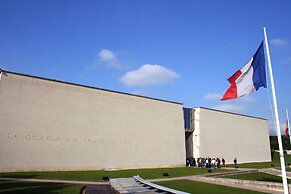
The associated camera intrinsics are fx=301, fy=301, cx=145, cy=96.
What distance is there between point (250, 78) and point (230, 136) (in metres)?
50.8

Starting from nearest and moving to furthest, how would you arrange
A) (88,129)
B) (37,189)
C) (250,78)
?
(250,78) < (37,189) < (88,129)

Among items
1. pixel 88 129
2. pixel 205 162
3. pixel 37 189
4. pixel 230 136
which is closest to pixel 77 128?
pixel 88 129

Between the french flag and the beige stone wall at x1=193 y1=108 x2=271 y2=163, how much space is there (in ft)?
137

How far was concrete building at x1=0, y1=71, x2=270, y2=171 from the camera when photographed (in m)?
31.7

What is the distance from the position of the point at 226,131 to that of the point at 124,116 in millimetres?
27523

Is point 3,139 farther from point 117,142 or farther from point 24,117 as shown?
point 117,142

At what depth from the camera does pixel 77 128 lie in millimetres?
36594

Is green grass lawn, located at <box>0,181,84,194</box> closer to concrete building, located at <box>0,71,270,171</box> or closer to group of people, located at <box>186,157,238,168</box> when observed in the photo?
concrete building, located at <box>0,71,270,171</box>

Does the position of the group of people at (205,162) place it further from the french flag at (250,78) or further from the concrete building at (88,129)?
the french flag at (250,78)

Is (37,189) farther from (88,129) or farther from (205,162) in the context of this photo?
(205,162)

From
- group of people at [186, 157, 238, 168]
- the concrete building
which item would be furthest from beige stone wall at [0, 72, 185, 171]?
group of people at [186, 157, 238, 168]

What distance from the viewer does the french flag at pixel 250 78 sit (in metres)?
13.5

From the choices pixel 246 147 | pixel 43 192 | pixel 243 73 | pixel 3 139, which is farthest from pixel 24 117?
pixel 246 147

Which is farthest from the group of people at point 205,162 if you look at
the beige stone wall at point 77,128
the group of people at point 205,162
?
the beige stone wall at point 77,128
